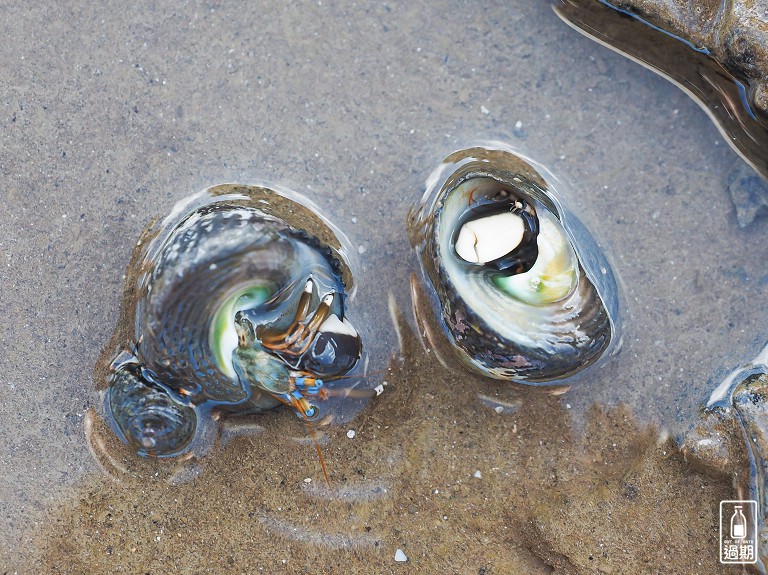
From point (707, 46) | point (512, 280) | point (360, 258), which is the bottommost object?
point (512, 280)

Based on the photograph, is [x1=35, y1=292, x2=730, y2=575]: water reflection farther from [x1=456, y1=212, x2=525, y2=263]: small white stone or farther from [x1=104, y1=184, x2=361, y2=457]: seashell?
[x1=456, y1=212, x2=525, y2=263]: small white stone

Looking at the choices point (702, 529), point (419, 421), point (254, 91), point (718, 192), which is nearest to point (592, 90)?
point (718, 192)

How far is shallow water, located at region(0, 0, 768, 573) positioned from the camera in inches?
133

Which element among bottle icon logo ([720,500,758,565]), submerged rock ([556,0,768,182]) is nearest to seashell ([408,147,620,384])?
submerged rock ([556,0,768,182])

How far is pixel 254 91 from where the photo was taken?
339 centimetres

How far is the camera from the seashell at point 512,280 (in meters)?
3.09

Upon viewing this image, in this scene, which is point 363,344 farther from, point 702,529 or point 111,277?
point 702,529

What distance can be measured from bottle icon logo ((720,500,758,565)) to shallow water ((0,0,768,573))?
142 mm

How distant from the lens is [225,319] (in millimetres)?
3135

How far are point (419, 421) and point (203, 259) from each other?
151cm

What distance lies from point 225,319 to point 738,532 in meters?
3.05

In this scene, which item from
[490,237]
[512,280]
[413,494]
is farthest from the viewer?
[413,494]

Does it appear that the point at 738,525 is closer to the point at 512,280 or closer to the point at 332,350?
the point at 512,280

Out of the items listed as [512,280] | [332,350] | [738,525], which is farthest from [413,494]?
[738,525]
